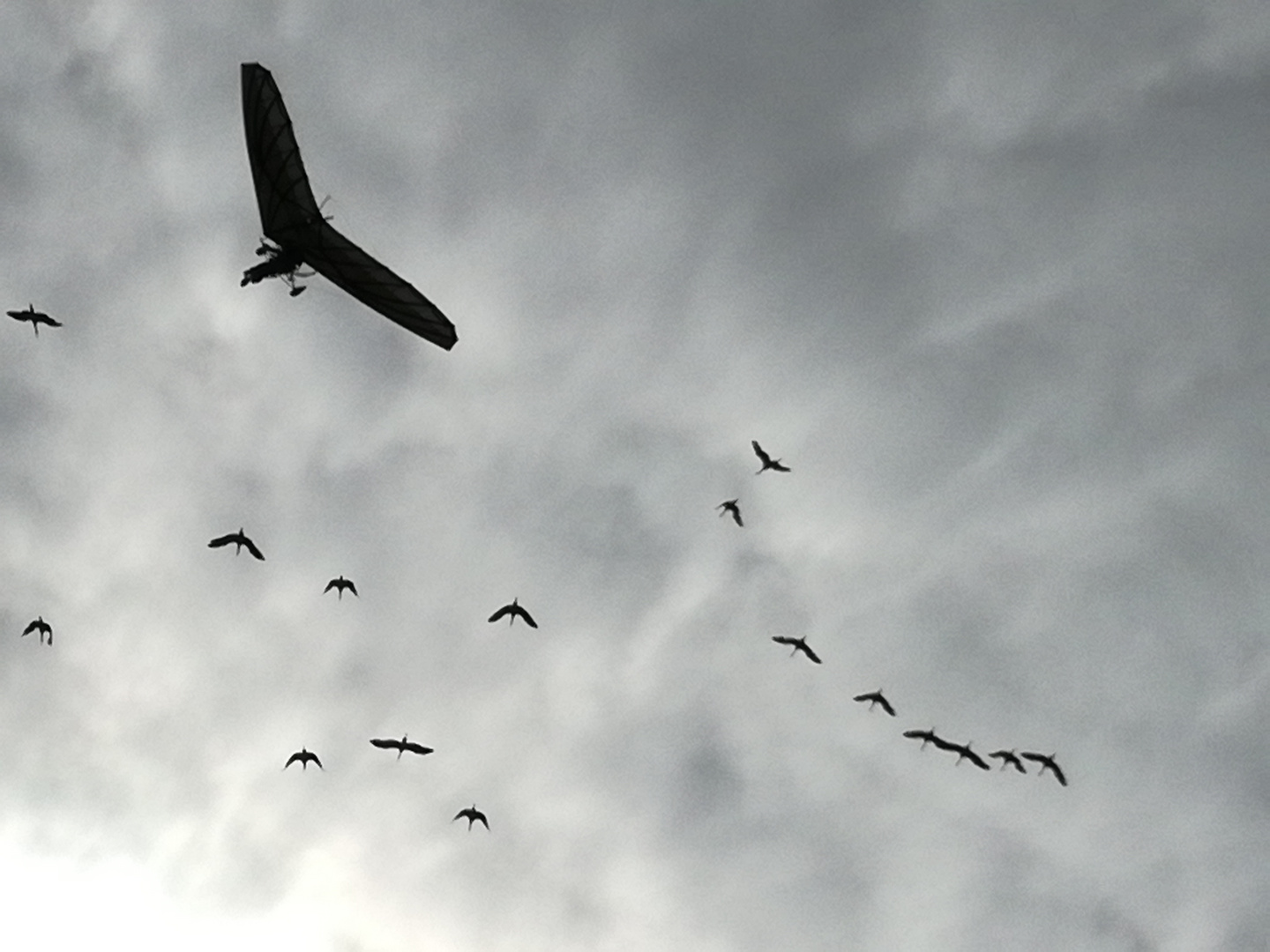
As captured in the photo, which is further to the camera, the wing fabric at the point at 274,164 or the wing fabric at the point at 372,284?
the wing fabric at the point at 372,284

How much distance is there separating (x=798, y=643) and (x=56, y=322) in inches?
1983

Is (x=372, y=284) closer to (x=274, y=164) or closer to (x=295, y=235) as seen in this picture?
(x=295, y=235)

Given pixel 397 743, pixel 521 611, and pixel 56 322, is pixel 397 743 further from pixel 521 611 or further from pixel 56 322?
pixel 56 322

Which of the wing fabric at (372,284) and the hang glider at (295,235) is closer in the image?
the hang glider at (295,235)

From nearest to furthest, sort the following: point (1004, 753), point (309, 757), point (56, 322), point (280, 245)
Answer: point (280, 245) < point (56, 322) < point (1004, 753) < point (309, 757)

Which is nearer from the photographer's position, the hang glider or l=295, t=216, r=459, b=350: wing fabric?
the hang glider

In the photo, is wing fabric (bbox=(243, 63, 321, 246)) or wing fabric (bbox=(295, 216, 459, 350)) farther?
wing fabric (bbox=(295, 216, 459, 350))

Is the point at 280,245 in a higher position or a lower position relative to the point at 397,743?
higher

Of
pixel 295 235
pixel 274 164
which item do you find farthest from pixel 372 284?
pixel 274 164

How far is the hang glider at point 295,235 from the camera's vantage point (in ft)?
150

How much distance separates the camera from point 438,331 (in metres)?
52.3

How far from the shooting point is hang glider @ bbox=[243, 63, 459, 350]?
45625 millimetres

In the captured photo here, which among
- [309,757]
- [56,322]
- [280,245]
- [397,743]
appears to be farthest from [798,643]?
[56,322]

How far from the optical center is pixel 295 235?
1916 inches
